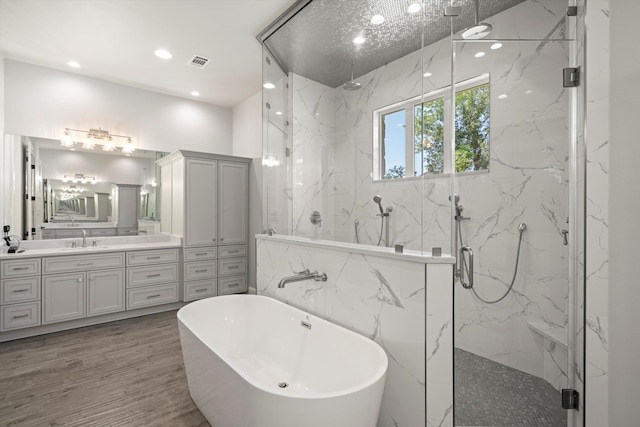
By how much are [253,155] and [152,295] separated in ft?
7.47

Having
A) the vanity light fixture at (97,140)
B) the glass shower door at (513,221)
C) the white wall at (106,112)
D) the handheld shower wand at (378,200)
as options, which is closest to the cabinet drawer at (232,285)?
the white wall at (106,112)

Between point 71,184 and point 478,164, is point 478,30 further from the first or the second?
point 71,184

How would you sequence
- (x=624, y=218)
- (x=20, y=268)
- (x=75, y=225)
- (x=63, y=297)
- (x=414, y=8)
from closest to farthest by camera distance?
(x=624, y=218) < (x=414, y=8) < (x=20, y=268) < (x=63, y=297) < (x=75, y=225)

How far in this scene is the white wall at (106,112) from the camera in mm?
3273

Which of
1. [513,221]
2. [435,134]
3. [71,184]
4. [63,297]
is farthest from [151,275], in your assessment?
[513,221]

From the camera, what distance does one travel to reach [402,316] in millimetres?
1518

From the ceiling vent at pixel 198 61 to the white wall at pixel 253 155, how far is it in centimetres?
95

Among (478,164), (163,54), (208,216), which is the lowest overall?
(208,216)

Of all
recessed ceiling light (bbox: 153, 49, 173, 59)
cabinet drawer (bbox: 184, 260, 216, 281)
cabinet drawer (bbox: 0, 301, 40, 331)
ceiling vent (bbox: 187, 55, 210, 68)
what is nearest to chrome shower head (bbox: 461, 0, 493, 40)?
ceiling vent (bbox: 187, 55, 210, 68)

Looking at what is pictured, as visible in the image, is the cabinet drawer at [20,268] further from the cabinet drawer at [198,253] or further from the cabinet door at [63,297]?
the cabinet drawer at [198,253]

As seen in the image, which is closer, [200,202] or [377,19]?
[377,19]

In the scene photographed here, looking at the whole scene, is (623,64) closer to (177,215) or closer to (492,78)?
(492,78)

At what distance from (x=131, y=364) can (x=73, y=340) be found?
3.28 ft

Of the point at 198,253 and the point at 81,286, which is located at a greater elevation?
the point at 198,253
